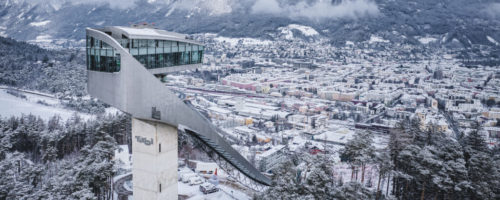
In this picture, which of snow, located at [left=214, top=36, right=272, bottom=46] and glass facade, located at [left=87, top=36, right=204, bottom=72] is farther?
snow, located at [left=214, top=36, right=272, bottom=46]

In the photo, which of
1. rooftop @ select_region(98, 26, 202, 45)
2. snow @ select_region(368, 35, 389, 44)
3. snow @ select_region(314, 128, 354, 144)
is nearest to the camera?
rooftop @ select_region(98, 26, 202, 45)

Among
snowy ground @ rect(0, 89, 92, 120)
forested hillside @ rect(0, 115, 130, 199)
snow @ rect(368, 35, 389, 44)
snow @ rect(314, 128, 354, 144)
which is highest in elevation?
snow @ rect(368, 35, 389, 44)

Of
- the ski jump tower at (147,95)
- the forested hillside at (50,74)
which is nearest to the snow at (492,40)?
the forested hillside at (50,74)

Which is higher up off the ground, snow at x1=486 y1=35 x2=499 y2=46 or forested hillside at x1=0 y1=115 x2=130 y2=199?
snow at x1=486 y1=35 x2=499 y2=46

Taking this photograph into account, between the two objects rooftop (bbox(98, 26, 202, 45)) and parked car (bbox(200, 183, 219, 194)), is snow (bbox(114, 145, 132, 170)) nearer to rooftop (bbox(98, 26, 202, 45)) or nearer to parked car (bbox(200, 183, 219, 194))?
parked car (bbox(200, 183, 219, 194))

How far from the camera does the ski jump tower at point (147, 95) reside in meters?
11.8

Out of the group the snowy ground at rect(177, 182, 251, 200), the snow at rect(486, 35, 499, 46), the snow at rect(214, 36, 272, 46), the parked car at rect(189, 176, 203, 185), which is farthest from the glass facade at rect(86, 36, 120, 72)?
the snow at rect(486, 35, 499, 46)

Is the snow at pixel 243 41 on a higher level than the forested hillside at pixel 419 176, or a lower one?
higher

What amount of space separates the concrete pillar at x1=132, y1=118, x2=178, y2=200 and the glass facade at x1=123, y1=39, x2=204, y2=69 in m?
2.15

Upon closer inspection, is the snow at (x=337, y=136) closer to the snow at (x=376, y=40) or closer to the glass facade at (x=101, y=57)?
the glass facade at (x=101, y=57)

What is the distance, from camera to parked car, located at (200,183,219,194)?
22212 millimetres

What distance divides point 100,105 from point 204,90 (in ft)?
96.8

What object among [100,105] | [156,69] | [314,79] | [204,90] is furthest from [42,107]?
[314,79]

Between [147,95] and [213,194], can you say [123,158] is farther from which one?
[147,95]
